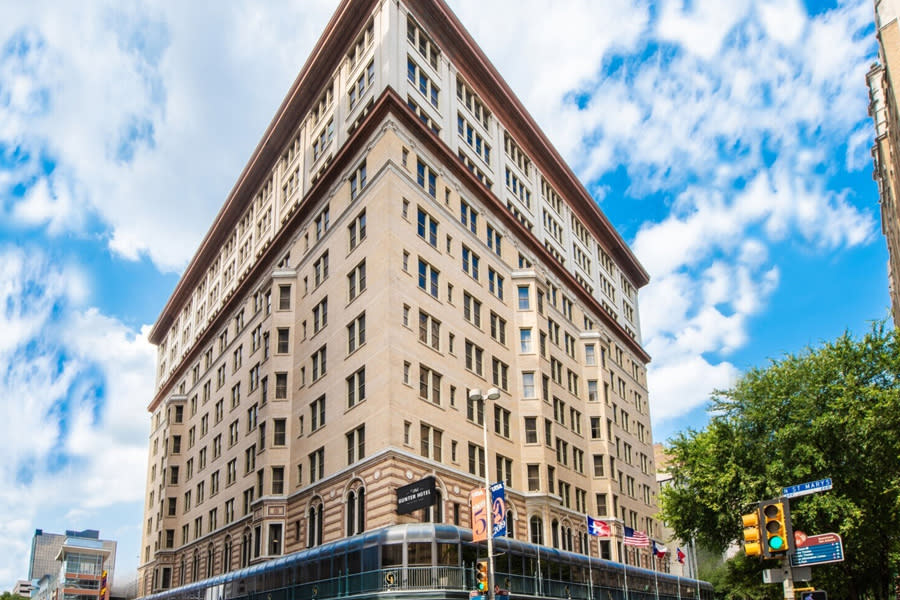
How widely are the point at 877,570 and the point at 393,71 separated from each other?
41582 millimetres

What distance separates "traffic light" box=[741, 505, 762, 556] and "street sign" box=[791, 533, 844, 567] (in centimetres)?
126

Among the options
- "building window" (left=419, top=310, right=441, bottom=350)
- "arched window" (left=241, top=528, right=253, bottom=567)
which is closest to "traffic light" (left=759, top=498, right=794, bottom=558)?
"building window" (left=419, top=310, right=441, bottom=350)

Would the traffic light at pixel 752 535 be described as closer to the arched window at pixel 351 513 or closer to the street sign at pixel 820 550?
the street sign at pixel 820 550

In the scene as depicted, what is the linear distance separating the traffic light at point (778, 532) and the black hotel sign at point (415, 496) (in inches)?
1017

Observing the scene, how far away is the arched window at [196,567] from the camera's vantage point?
68.7 meters

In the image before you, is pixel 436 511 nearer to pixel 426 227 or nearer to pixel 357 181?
pixel 426 227

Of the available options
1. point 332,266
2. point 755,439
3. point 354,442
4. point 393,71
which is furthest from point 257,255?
point 755,439

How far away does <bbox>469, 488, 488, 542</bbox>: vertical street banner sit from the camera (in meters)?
32.6

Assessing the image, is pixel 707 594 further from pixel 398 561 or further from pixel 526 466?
pixel 398 561

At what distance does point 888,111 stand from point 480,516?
52.6m

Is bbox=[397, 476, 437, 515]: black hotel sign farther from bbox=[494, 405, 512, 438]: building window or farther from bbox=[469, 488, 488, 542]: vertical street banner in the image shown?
bbox=[494, 405, 512, 438]: building window

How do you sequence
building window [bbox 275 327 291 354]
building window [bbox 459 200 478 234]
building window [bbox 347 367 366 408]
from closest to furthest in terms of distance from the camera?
building window [bbox 347 367 366 408] < building window [bbox 459 200 478 234] < building window [bbox 275 327 291 354]

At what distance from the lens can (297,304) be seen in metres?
59.1

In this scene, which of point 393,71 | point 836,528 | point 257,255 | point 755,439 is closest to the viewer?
point 836,528
